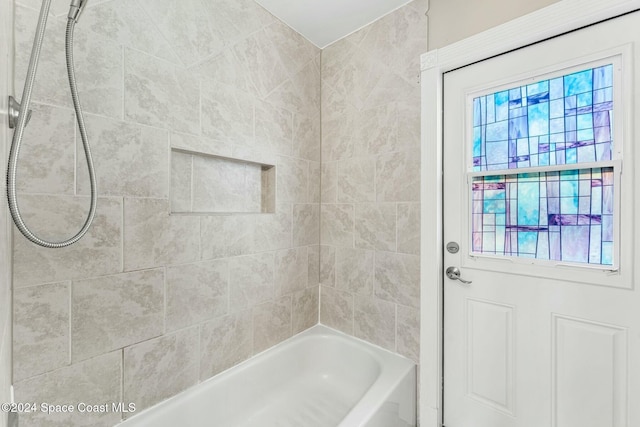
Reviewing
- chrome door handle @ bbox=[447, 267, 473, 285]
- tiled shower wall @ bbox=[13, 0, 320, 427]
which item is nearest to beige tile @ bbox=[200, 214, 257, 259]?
tiled shower wall @ bbox=[13, 0, 320, 427]

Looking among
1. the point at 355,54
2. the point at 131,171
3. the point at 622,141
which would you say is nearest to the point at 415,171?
the point at 622,141

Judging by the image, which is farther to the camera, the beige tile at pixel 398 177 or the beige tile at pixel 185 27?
the beige tile at pixel 398 177

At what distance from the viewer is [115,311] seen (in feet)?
3.43

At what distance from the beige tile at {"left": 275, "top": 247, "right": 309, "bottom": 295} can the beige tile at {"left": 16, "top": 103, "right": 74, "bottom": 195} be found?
3.39ft

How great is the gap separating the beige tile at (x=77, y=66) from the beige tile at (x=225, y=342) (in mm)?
1041

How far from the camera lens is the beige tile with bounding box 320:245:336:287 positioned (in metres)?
1.87

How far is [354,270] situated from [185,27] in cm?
158

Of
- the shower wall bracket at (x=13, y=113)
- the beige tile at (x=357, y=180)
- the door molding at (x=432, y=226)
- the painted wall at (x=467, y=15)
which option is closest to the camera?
the shower wall bracket at (x=13, y=113)

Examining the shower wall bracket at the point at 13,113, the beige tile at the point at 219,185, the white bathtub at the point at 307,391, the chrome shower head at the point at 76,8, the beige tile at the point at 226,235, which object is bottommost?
the white bathtub at the point at 307,391

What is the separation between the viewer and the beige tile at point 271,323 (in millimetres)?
1548

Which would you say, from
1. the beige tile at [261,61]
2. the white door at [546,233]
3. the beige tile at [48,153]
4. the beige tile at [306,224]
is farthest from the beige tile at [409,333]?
the beige tile at [48,153]

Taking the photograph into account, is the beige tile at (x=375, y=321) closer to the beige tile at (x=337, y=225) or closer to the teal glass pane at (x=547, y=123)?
the beige tile at (x=337, y=225)

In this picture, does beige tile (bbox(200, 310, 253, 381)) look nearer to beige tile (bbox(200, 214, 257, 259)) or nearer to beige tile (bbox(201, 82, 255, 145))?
beige tile (bbox(200, 214, 257, 259))

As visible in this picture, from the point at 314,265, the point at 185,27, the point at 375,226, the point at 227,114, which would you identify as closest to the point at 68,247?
the point at 227,114
